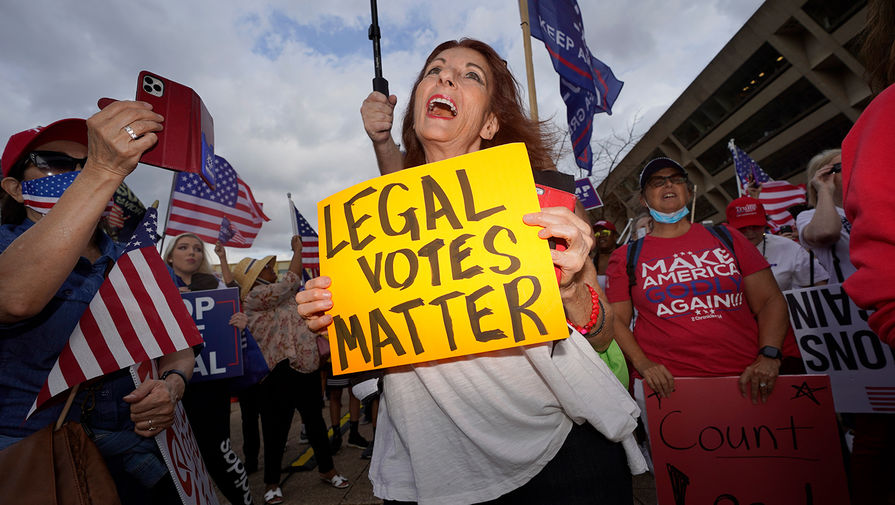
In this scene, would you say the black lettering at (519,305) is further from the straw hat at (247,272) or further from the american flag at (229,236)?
the american flag at (229,236)

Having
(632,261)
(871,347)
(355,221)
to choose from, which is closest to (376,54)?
(355,221)

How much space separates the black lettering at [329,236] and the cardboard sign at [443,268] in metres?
0.02

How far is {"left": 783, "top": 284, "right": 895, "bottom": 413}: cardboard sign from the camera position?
8.23 feet

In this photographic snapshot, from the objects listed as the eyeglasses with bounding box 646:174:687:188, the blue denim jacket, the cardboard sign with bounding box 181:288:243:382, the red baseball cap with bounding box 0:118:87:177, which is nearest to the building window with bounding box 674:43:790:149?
the eyeglasses with bounding box 646:174:687:188

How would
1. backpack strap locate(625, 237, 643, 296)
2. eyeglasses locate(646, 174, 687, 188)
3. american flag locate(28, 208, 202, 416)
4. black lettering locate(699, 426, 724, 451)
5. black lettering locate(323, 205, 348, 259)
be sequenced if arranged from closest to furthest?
black lettering locate(323, 205, 348, 259) → american flag locate(28, 208, 202, 416) → black lettering locate(699, 426, 724, 451) → backpack strap locate(625, 237, 643, 296) → eyeglasses locate(646, 174, 687, 188)

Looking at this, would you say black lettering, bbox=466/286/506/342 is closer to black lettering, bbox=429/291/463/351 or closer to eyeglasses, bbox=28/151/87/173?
black lettering, bbox=429/291/463/351

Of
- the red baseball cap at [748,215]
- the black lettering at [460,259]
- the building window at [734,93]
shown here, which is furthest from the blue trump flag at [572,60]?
the building window at [734,93]

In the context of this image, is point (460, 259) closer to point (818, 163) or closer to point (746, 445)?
point (746, 445)

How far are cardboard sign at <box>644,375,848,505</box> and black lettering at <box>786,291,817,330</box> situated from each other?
0.52 meters

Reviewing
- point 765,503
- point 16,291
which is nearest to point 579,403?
point 16,291

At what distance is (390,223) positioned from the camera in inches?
49.6

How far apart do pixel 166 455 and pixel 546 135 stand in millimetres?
2014

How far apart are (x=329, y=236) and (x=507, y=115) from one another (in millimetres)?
902

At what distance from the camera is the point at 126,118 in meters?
1.36
